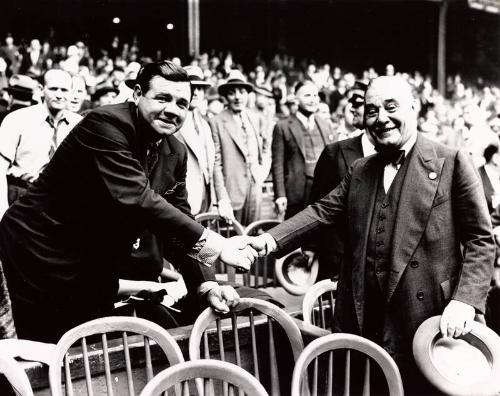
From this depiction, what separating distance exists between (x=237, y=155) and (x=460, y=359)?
3529 mm

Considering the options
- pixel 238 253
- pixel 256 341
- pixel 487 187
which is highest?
pixel 238 253

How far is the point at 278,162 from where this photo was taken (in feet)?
18.2

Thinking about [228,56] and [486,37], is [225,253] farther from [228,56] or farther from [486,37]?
[486,37]

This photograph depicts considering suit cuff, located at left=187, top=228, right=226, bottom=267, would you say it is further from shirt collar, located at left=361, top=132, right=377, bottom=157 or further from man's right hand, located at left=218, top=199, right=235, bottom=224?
man's right hand, located at left=218, top=199, right=235, bottom=224

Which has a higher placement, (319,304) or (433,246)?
(433,246)

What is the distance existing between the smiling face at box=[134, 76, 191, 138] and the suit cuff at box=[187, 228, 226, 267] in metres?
0.44

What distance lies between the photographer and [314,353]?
208cm

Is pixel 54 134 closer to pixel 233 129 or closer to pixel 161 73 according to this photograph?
pixel 233 129

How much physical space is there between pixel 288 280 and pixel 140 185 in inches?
68.4

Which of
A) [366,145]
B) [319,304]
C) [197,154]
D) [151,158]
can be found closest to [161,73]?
[151,158]

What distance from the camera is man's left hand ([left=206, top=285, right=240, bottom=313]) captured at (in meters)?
2.51

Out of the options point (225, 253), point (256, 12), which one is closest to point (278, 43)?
point (256, 12)

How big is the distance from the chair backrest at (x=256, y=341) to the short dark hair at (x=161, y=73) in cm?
91

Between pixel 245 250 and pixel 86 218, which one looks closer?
pixel 86 218
